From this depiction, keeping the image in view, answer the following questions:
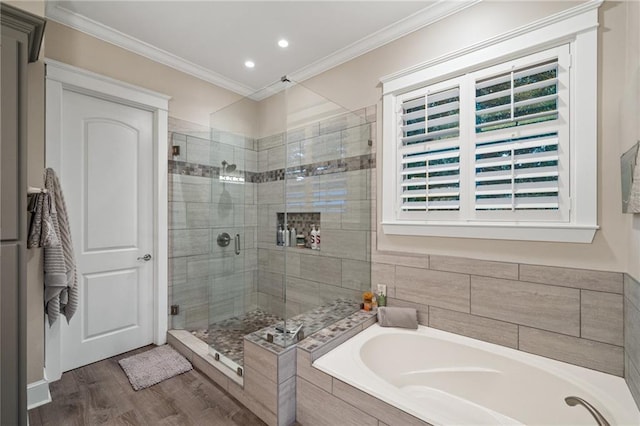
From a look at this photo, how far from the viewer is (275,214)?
251cm

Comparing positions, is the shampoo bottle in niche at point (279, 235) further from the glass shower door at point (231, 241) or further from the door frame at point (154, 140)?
the door frame at point (154, 140)

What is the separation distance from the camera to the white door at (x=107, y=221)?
2.39m

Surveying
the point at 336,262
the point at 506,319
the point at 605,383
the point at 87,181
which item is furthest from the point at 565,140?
the point at 87,181

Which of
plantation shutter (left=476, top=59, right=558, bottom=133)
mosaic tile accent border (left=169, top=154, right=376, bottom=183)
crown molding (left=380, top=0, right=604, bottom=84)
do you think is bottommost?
mosaic tile accent border (left=169, top=154, right=376, bottom=183)

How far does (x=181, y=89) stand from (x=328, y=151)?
1.80m

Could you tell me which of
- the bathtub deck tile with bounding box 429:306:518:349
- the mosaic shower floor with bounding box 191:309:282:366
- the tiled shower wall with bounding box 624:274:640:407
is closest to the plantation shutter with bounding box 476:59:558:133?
the tiled shower wall with bounding box 624:274:640:407

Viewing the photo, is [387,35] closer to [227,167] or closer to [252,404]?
[227,167]

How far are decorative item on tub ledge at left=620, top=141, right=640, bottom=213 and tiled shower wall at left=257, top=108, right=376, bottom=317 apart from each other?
1580mm

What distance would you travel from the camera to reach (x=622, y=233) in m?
1.59

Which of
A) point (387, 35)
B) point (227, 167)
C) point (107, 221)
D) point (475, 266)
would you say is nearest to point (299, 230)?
point (227, 167)

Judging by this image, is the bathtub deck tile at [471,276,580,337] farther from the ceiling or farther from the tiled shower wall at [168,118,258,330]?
the ceiling

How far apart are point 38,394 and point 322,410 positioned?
1.94 meters

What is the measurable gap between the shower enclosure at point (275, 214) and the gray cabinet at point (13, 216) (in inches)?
47.2

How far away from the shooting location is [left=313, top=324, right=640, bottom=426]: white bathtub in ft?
4.62
